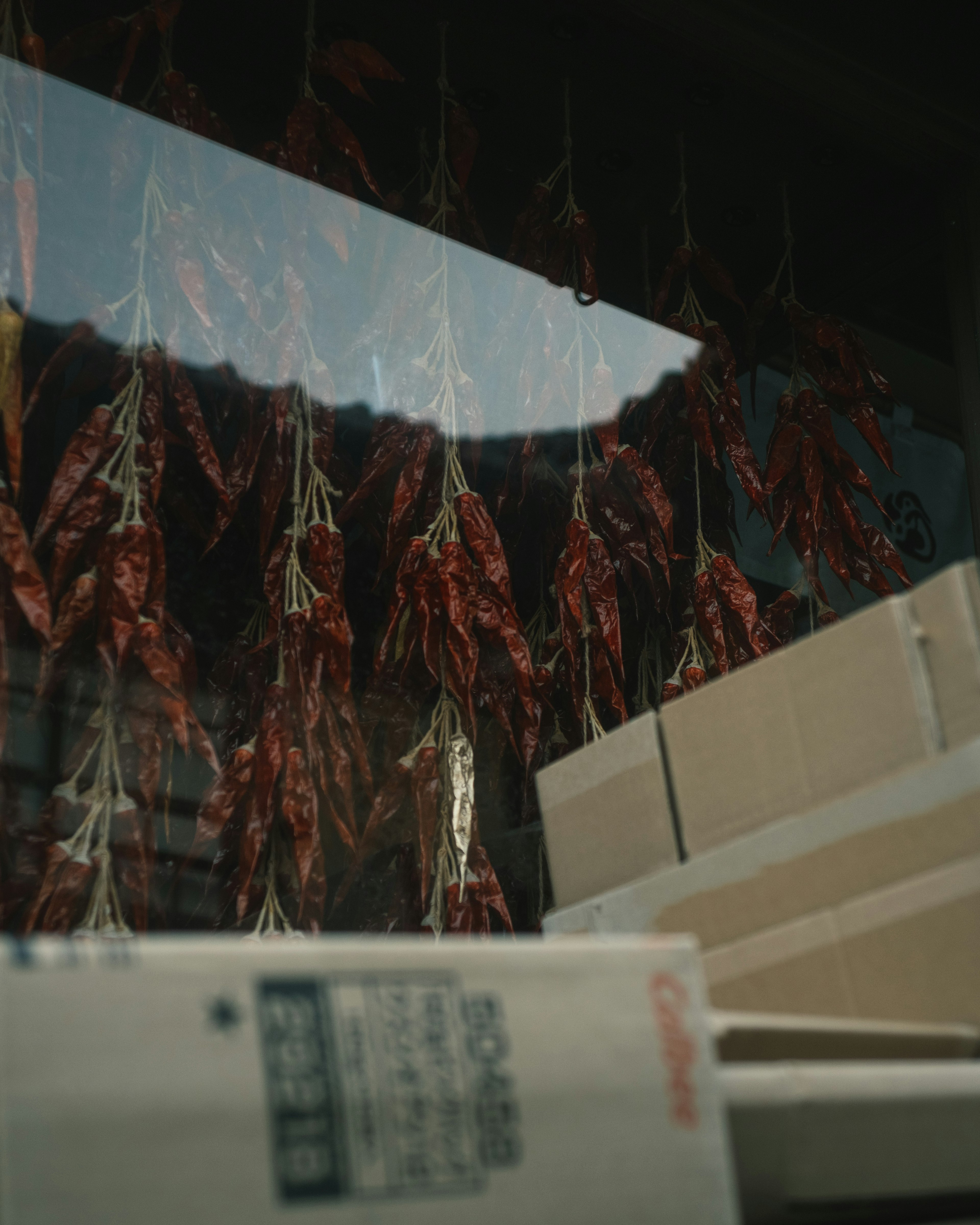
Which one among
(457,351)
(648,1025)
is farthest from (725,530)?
(648,1025)

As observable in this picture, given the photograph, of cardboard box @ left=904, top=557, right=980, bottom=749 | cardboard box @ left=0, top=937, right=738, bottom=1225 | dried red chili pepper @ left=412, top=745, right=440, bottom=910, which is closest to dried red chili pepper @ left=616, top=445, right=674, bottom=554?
dried red chili pepper @ left=412, top=745, right=440, bottom=910

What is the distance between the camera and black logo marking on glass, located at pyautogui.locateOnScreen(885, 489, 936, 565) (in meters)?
2.25

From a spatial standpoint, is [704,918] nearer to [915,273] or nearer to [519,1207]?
[519,1207]

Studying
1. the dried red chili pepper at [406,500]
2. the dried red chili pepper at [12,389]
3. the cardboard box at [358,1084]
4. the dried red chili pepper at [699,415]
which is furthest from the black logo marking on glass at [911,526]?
the cardboard box at [358,1084]

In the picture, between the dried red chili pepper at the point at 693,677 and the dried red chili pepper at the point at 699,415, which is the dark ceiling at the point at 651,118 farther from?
the dried red chili pepper at the point at 693,677

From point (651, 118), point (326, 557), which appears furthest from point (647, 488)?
point (651, 118)

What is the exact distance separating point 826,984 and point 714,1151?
308 mm

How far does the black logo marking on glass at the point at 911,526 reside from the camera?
225 centimetres

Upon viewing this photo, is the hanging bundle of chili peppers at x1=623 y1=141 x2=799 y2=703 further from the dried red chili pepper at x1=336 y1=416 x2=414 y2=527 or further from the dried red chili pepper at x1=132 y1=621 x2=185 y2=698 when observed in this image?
the dried red chili pepper at x1=132 y1=621 x2=185 y2=698

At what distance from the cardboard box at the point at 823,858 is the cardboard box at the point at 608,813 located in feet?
0.13

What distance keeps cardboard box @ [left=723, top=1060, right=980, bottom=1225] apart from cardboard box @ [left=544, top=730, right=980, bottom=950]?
0.12 meters

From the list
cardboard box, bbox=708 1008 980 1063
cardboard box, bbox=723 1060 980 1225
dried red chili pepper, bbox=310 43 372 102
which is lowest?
cardboard box, bbox=723 1060 980 1225

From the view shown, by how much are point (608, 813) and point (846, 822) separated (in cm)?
28

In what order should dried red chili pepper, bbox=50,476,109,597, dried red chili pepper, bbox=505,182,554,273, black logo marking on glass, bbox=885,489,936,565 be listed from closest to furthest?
1. dried red chili pepper, bbox=50,476,109,597
2. dried red chili pepper, bbox=505,182,554,273
3. black logo marking on glass, bbox=885,489,936,565
